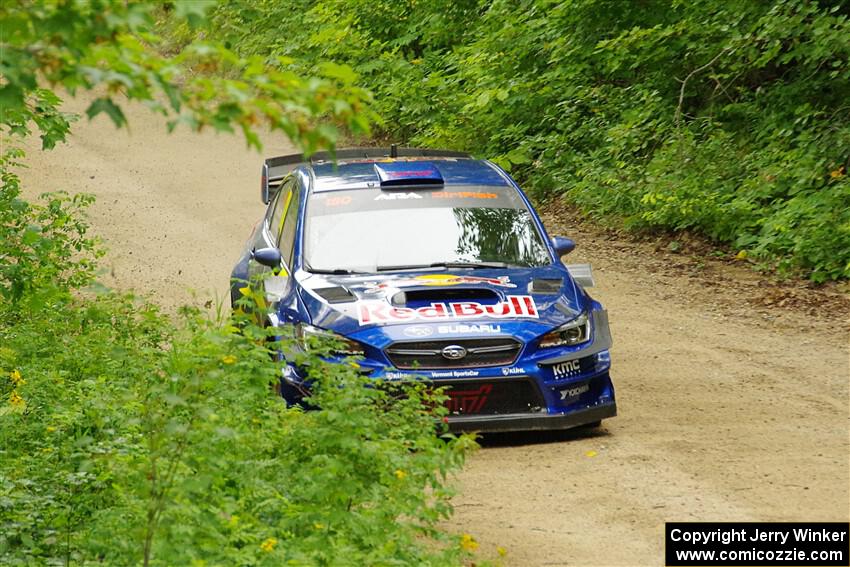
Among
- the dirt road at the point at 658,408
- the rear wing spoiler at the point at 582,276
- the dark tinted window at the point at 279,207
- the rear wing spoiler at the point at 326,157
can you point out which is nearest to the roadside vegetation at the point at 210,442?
the dirt road at the point at 658,408

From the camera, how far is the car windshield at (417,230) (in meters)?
9.18

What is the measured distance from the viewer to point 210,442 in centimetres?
601

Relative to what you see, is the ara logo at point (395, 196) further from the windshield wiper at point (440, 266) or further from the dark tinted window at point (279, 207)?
the dark tinted window at point (279, 207)

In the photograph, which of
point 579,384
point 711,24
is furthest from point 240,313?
point 711,24

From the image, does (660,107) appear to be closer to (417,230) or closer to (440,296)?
(417,230)

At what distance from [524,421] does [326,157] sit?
4579 millimetres

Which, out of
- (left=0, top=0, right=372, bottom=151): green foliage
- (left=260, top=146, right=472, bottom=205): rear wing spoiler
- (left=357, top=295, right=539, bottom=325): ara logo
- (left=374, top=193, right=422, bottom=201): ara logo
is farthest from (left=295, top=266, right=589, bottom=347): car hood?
(left=0, top=0, right=372, bottom=151): green foliage

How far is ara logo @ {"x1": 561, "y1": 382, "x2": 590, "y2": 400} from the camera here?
854cm

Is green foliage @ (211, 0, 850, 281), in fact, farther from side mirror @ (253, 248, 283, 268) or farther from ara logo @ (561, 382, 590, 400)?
ara logo @ (561, 382, 590, 400)

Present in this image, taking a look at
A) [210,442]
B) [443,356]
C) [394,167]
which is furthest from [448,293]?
[210,442]

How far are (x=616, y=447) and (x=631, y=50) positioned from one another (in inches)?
399

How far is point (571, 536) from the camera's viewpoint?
22.6ft

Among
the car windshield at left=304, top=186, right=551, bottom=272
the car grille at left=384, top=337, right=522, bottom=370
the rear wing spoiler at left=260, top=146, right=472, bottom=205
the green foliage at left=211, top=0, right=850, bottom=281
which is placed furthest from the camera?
the green foliage at left=211, top=0, right=850, bottom=281

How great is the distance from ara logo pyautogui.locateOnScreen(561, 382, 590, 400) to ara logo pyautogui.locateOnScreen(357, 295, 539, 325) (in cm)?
51
